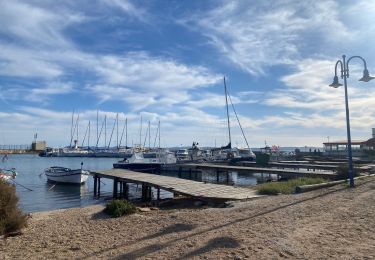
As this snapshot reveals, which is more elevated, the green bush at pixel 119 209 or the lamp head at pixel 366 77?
the lamp head at pixel 366 77

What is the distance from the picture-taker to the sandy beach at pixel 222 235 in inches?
302

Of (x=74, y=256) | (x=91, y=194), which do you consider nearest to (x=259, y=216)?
(x=74, y=256)

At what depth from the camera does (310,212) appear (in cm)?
1161

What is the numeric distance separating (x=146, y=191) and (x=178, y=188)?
5086 millimetres

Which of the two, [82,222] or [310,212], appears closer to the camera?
[310,212]

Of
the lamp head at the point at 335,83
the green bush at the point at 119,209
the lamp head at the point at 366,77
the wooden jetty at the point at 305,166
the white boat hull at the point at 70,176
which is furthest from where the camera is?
the white boat hull at the point at 70,176

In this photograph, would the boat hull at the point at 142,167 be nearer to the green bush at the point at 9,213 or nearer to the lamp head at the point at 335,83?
the lamp head at the point at 335,83

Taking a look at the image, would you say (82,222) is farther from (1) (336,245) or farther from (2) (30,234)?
(1) (336,245)

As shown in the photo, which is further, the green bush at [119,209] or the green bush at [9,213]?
the green bush at [119,209]

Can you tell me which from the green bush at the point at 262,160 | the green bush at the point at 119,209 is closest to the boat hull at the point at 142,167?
the green bush at the point at 262,160

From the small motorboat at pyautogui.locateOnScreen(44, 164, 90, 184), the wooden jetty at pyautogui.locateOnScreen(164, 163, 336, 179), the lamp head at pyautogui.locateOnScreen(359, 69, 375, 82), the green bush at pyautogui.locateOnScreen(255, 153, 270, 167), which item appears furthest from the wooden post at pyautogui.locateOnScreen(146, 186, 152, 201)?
the green bush at pyautogui.locateOnScreen(255, 153, 270, 167)

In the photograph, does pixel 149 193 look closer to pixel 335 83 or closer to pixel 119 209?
pixel 119 209

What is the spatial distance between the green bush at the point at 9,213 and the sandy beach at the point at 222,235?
1.37 ft

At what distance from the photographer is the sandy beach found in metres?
7.68
